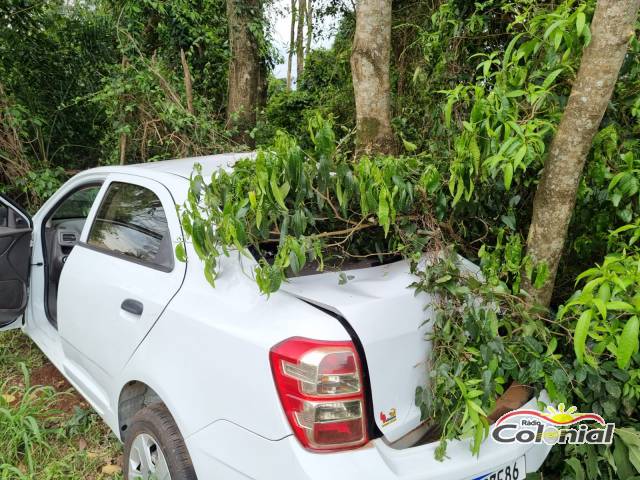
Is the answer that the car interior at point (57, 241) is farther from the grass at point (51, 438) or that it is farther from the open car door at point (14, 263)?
the grass at point (51, 438)

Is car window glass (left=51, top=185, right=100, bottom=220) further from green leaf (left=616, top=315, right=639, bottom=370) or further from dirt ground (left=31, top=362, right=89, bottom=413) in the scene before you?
green leaf (left=616, top=315, right=639, bottom=370)

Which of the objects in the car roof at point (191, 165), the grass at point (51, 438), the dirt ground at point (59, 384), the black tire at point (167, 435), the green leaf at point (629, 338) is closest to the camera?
the green leaf at point (629, 338)

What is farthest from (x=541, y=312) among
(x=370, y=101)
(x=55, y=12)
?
(x=55, y=12)

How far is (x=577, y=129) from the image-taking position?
199 cm

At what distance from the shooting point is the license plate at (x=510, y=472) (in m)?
A: 1.68

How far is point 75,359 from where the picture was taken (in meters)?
2.76

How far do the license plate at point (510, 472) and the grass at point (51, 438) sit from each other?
1.74 metres

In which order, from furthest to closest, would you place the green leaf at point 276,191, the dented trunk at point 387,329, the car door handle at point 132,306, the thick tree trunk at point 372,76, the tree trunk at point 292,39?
the tree trunk at point 292,39
the thick tree trunk at point 372,76
the car door handle at point 132,306
the green leaf at point 276,191
the dented trunk at point 387,329

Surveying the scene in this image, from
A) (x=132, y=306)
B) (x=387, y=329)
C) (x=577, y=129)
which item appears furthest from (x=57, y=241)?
(x=577, y=129)

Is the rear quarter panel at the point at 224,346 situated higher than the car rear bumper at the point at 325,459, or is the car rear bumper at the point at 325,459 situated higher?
the rear quarter panel at the point at 224,346

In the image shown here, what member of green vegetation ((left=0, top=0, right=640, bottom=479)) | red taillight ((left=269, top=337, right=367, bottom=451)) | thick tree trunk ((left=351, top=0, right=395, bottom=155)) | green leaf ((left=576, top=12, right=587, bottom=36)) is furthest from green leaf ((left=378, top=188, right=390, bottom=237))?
thick tree trunk ((left=351, top=0, right=395, bottom=155))

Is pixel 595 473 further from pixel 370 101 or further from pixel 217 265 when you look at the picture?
pixel 370 101

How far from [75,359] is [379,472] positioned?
1.98 meters

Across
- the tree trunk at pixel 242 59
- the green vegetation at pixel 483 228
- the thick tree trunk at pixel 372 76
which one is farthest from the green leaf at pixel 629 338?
the tree trunk at pixel 242 59
